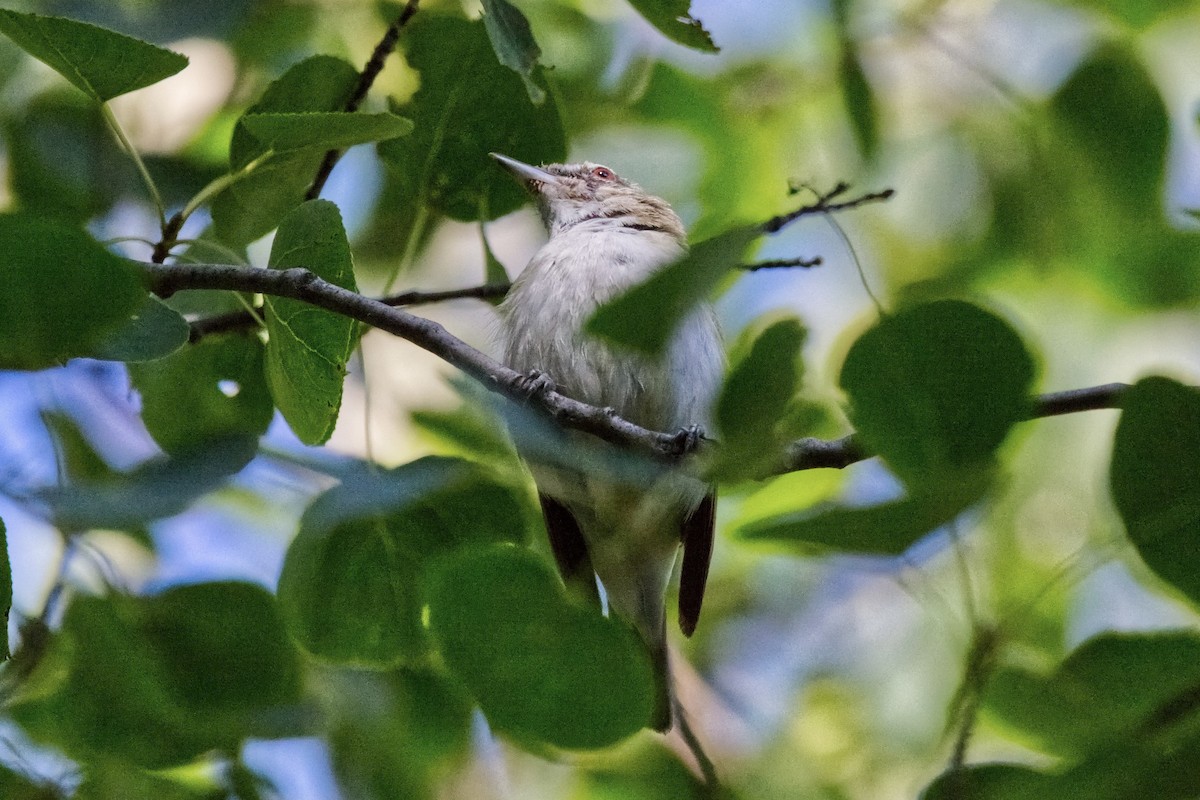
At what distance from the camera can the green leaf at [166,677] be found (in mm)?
1789

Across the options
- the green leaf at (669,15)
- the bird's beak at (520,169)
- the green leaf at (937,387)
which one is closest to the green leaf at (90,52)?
the green leaf at (669,15)

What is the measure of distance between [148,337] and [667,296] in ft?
3.98

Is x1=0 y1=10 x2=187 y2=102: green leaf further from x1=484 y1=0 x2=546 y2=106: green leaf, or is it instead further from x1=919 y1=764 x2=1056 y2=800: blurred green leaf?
x1=919 y1=764 x2=1056 y2=800: blurred green leaf

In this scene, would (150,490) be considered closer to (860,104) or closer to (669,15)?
(669,15)

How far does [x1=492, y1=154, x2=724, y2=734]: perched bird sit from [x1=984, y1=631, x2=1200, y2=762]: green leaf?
2352mm

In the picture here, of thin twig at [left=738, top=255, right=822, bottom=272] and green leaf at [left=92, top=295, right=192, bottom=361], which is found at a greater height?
green leaf at [left=92, top=295, right=192, bottom=361]

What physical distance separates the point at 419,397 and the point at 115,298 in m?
2.31

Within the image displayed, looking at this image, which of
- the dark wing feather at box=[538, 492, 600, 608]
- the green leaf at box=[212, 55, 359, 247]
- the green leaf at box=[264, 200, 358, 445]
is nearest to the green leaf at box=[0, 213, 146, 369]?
the green leaf at box=[264, 200, 358, 445]

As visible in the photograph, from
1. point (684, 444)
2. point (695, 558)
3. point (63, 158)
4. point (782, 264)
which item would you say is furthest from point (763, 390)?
point (695, 558)

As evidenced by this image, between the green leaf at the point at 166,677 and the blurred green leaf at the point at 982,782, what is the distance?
0.97m

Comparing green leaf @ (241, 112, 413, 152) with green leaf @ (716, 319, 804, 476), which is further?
green leaf @ (241, 112, 413, 152)

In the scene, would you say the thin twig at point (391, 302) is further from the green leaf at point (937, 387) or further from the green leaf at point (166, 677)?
the green leaf at point (937, 387)

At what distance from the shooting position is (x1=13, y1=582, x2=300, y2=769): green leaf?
179 cm

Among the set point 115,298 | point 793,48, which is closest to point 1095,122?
point 793,48
